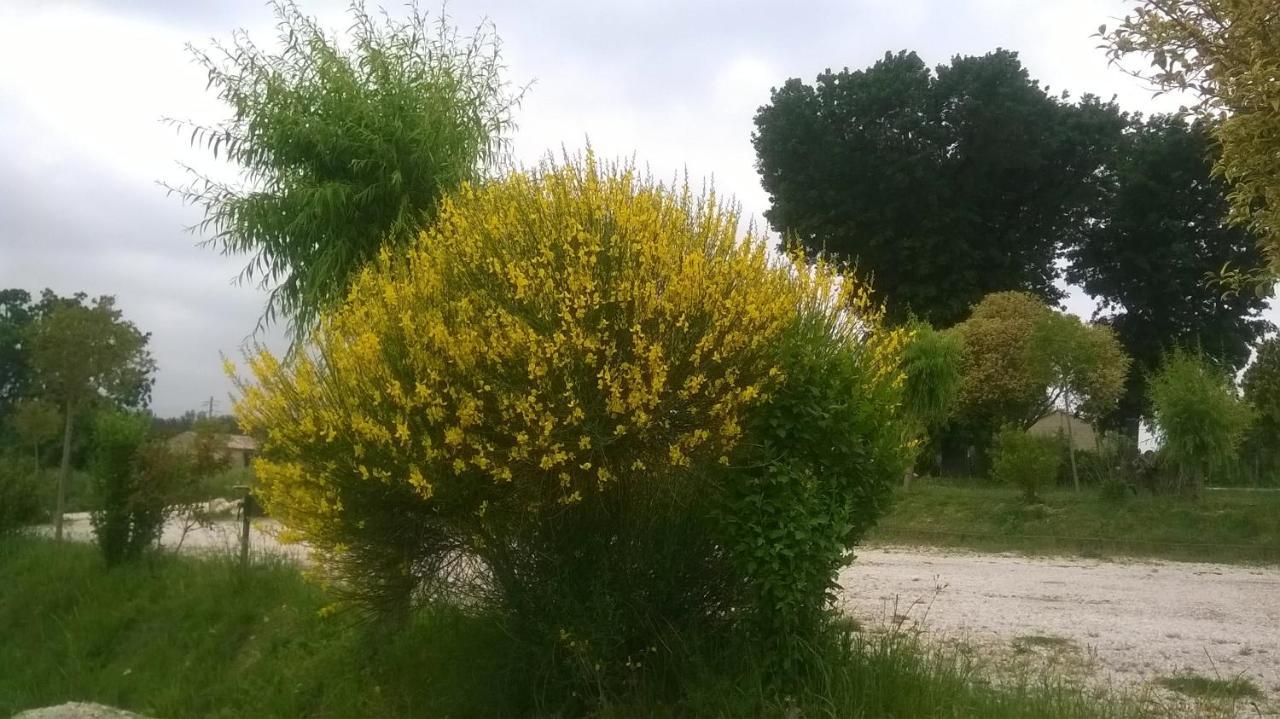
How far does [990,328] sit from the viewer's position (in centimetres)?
2948

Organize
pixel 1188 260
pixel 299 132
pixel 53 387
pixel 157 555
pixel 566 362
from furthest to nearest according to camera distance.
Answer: pixel 1188 260, pixel 53 387, pixel 157 555, pixel 299 132, pixel 566 362

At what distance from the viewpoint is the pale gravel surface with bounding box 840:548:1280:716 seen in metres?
9.02

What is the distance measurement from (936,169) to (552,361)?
32.9 metres

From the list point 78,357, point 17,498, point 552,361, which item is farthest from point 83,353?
point 552,361

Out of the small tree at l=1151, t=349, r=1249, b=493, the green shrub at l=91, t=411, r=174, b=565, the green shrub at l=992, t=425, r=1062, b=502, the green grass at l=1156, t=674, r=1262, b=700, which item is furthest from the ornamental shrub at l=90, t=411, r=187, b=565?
the small tree at l=1151, t=349, r=1249, b=493

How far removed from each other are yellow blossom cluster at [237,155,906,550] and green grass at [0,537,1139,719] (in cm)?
139

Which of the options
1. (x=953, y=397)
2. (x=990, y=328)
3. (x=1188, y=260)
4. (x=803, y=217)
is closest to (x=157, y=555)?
(x=953, y=397)

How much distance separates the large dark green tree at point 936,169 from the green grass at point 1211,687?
94.4 ft

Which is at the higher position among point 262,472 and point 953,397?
point 953,397

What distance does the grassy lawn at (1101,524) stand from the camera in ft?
67.9

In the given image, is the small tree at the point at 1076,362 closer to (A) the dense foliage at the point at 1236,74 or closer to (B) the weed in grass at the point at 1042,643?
(B) the weed in grass at the point at 1042,643

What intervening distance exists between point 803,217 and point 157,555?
27.9 metres

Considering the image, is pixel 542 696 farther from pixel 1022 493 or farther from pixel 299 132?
pixel 1022 493

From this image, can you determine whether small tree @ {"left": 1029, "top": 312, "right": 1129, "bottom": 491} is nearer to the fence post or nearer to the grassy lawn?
the grassy lawn
